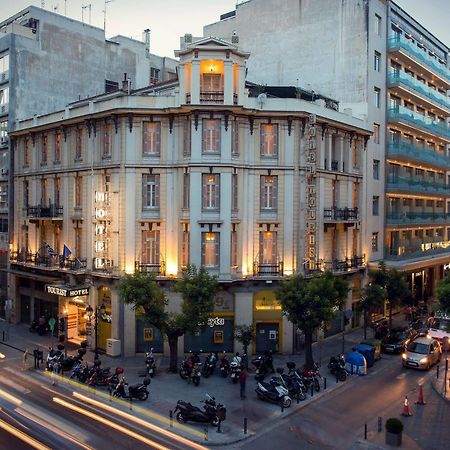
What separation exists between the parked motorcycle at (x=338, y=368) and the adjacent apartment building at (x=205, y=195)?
16.5ft

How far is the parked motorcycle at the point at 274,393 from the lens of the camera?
2538cm

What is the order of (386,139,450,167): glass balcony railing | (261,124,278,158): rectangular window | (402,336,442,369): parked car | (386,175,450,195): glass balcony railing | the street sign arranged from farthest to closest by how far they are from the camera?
(386,175,450,195): glass balcony railing
(386,139,450,167): glass balcony railing
the street sign
(261,124,278,158): rectangular window
(402,336,442,369): parked car

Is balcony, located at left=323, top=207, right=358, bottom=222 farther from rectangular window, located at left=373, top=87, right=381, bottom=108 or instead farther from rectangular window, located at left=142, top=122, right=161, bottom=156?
rectangular window, located at left=142, top=122, right=161, bottom=156

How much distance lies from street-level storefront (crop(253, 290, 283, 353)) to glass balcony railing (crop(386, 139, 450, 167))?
2075cm

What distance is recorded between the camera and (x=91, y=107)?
36812mm

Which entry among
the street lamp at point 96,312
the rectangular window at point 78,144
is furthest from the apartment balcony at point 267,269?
the rectangular window at point 78,144

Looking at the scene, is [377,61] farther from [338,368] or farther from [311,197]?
[338,368]

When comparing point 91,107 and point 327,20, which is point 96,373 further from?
point 327,20

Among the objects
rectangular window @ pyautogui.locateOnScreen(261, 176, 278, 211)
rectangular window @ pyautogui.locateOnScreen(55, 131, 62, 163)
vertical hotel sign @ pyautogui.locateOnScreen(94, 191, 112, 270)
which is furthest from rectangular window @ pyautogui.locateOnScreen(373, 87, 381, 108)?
rectangular window @ pyautogui.locateOnScreen(55, 131, 62, 163)

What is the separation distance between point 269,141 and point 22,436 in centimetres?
2328

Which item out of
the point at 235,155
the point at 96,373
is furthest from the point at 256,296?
the point at 96,373

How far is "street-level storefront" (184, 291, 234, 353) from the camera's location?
34.7 metres

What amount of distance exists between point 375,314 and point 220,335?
17.7 meters

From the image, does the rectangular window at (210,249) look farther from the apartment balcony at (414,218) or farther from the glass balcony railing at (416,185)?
the glass balcony railing at (416,185)
